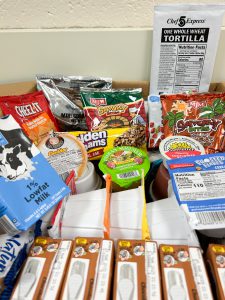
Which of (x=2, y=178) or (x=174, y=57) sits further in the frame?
(x=174, y=57)

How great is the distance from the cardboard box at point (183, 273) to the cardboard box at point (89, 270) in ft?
0.32

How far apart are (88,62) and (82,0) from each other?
0.60 feet

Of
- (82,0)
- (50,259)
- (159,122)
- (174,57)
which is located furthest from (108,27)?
(50,259)

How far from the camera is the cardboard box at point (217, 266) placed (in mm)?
447

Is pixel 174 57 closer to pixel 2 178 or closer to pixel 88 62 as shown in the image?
pixel 88 62

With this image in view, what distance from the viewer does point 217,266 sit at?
477mm

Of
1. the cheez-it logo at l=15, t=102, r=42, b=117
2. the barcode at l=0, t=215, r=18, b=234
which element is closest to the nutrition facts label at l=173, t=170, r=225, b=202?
the barcode at l=0, t=215, r=18, b=234

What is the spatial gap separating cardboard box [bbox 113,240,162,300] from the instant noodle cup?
0.65ft

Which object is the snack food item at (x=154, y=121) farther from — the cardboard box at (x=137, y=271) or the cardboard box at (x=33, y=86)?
the cardboard box at (x=137, y=271)

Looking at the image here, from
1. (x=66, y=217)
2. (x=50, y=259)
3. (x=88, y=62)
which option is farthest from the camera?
(x=88, y=62)

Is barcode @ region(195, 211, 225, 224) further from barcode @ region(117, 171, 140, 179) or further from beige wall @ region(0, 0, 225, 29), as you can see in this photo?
beige wall @ region(0, 0, 225, 29)

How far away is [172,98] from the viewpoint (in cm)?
85

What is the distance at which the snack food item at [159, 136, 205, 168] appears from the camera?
0.69 m

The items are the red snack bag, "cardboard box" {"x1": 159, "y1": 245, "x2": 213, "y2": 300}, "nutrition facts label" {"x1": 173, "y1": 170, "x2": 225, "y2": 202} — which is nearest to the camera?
"cardboard box" {"x1": 159, "y1": 245, "x2": 213, "y2": 300}
